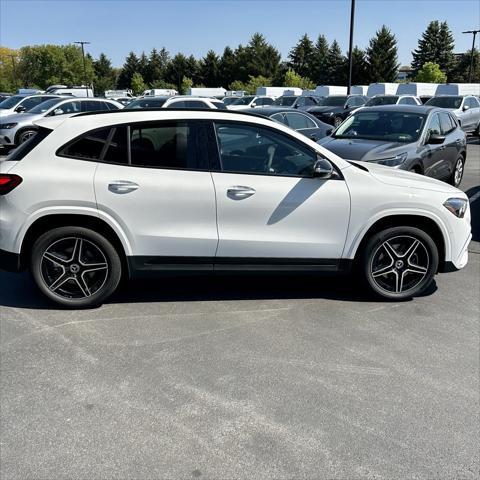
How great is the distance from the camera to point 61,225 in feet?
13.9

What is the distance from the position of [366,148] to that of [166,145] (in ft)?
14.3

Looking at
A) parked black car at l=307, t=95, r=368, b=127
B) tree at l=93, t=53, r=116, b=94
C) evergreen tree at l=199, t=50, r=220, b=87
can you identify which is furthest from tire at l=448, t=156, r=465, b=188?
tree at l=93, t=53, r=116, b=94

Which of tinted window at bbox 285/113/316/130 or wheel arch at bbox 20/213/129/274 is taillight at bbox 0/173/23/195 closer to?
wheel arch at bbox 20/213/129/274

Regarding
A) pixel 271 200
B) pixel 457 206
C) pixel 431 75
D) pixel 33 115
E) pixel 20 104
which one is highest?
pixel 431 75

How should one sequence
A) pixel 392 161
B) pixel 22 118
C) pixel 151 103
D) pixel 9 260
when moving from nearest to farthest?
pixel 9 260 → pixel 392 161 → pixel 22 118 → pixel 151 103

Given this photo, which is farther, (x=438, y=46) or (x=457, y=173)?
(x=438, y=46)

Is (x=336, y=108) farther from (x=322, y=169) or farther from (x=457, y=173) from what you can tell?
(x=322, y=169)

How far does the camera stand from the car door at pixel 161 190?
414 centimetres

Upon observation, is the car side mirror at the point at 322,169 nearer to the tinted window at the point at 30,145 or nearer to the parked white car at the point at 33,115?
the tinted window at the point at 30,145

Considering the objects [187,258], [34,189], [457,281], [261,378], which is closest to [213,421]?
[261,378]

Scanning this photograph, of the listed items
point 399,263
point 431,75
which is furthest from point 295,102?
point 431,75

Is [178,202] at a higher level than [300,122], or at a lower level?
lower

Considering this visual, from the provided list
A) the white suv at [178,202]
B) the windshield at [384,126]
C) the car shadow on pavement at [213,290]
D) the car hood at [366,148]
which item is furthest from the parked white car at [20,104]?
the white suv at [178,202]

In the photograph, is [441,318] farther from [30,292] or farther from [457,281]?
[30,292]
